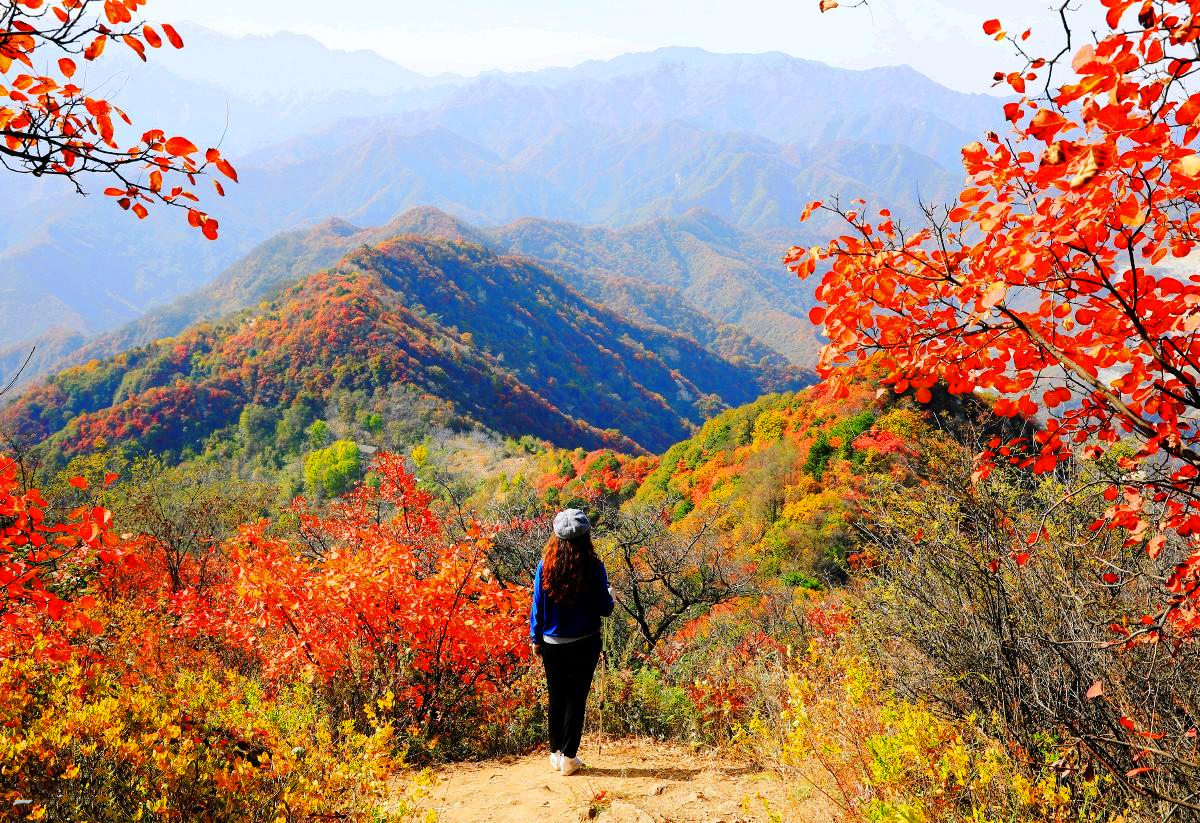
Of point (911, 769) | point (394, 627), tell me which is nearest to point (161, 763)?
point (394, 627)

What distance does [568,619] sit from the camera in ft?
12.8

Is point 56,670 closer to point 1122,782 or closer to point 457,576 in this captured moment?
point 457,576

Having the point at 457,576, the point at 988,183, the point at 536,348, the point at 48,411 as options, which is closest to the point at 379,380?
the point at 48,411

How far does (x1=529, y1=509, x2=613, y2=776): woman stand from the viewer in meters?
3.90

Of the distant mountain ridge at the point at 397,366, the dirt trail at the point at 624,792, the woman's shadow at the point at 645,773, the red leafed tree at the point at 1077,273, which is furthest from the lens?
the distant mountain ridge at the point at 397,366

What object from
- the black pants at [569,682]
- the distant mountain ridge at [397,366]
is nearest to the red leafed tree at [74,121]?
the black pants at [569,682]

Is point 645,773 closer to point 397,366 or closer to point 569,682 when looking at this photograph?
point 569,682

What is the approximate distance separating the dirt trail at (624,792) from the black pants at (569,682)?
25 cm

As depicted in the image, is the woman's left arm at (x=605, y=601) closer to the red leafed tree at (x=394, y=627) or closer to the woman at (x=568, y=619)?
the woman at (x=568, y=619)

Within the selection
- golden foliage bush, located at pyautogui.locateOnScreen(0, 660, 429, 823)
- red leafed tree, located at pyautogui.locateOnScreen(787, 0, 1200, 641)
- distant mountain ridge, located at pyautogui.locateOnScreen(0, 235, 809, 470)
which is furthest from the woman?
distant mountain ridge, located at pyautogui.locateOnScreen(0, 235, 809, 470)

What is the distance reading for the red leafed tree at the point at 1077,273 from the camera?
170 centimetres

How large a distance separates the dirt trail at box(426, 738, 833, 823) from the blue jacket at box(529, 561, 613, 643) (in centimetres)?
85

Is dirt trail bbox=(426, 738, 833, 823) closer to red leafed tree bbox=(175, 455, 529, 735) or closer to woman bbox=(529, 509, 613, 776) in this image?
woman bbox=(529, 509, 613, 776)

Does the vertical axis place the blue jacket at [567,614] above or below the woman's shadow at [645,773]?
above
